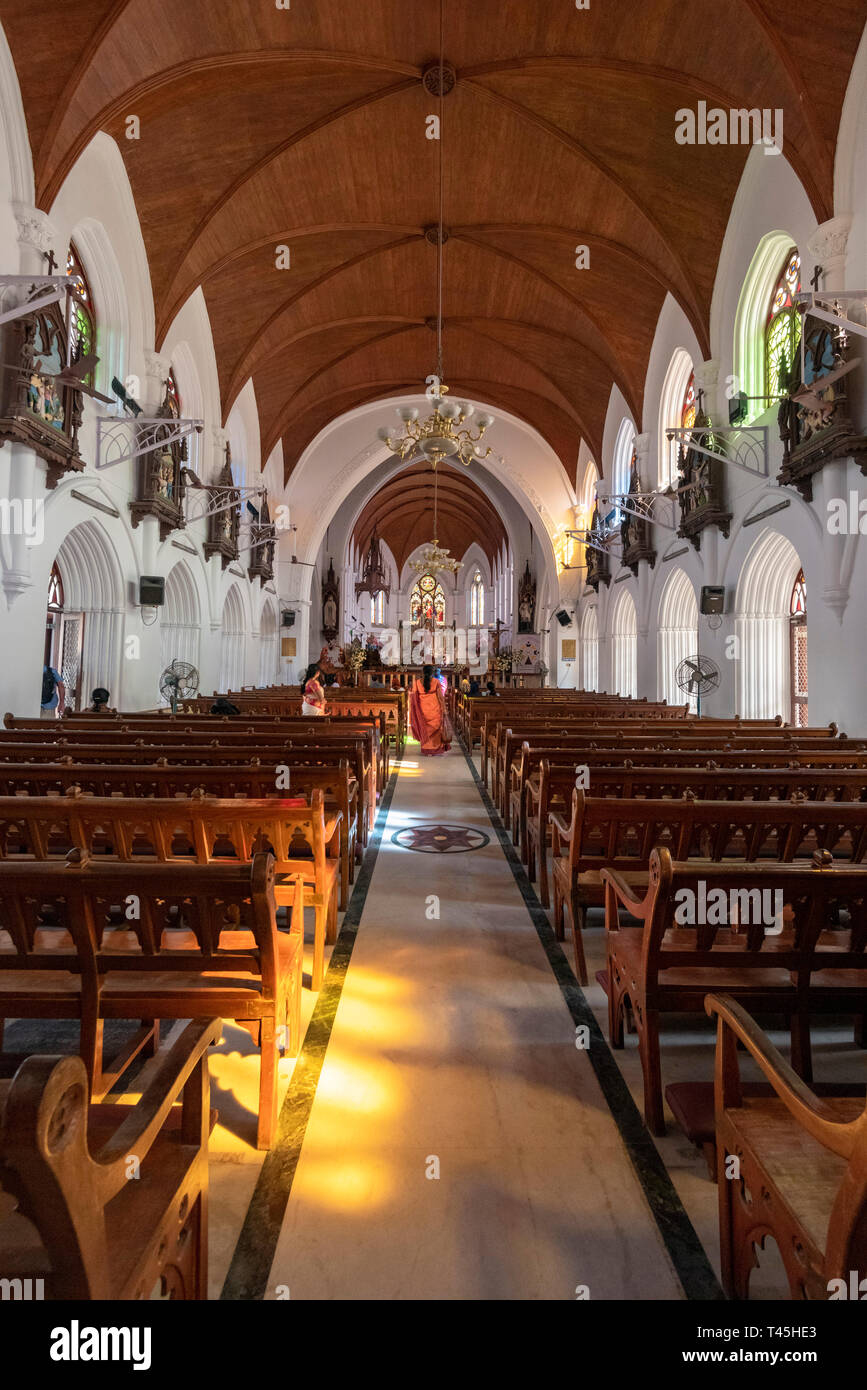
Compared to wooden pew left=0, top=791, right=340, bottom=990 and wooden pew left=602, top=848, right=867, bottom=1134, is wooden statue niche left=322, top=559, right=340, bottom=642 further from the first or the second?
wooden pew left=602, top=848, right=867, bottom=1134

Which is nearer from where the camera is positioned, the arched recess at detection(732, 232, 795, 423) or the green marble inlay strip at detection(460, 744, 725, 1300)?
the green marble inlay strip at detection(460, 744, 725, 1300)

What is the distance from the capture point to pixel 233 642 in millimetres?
18609

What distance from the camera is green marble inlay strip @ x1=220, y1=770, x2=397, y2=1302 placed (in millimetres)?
1880

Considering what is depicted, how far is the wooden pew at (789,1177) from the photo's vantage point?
3.98ft

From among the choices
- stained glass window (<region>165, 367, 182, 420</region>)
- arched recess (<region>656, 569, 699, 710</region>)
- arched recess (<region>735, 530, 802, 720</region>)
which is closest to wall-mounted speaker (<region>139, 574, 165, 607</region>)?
stained glass window (<region>165, 367, 182, 420</region>)

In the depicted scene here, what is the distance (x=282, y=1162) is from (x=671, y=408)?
15.1 m

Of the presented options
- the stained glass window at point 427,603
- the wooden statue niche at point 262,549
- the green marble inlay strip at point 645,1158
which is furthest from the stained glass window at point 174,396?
the stained glass window at point 427,603

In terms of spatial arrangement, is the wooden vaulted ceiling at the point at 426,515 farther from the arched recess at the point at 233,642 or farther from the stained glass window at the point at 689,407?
the stained glass window at the point at 689,407

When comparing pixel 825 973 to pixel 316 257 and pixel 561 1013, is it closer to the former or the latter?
pixel 561 1013

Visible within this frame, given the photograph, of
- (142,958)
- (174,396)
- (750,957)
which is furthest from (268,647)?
(750,957)

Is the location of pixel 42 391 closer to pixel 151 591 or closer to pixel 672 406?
pixel 151 591

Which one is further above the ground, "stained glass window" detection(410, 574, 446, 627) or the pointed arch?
"stained glass window" detection(410, 574, 446, 627)

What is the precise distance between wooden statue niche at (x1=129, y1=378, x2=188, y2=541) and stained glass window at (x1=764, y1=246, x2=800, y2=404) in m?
8.49
